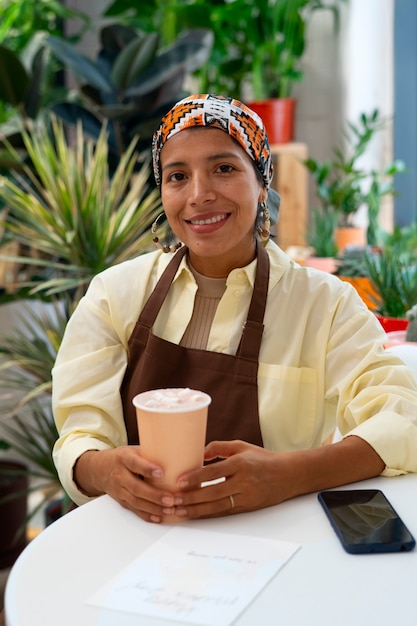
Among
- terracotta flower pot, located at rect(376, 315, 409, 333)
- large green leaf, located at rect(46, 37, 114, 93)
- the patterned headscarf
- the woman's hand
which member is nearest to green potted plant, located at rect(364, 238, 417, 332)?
terracotta flower pot, located at rect(376, 315, 409, 333)

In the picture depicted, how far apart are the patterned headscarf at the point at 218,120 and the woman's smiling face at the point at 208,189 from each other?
14mm

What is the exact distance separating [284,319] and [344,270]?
1602 mm

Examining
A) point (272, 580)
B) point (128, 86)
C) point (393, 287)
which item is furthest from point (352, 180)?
point (272, 580)

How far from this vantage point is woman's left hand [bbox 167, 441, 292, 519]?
1.25 meters

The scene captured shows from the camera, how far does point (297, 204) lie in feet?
18.6

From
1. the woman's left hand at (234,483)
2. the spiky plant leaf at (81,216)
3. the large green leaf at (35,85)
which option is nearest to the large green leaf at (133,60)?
the large green leaf at (35,85)

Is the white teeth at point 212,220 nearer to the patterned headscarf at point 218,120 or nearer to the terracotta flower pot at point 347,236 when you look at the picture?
the patterned headscarf at point 218,120

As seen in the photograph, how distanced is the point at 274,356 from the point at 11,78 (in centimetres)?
273

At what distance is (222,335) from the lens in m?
1.74

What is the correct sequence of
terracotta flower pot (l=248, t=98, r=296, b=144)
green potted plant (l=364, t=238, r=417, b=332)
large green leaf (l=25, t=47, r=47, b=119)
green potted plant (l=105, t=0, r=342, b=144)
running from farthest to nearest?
1. terracotta flower pot (l=248, t=98, r=296, b=144)
2. green potted plant (l=105, t=0, r=342, b=144)
3. large green leaf (l=25, t=47, r=47, b=119)
4. green potted plant (l=364, t=238, r=417, b=332)

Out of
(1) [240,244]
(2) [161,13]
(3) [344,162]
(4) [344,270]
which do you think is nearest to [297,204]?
(3) [344,162]

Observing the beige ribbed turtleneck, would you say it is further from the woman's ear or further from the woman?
the woman's ear

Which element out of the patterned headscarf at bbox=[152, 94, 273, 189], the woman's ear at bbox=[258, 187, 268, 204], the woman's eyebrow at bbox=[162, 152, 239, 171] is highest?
the patterned headscarf at bbox=[152, 94, 273, 189]

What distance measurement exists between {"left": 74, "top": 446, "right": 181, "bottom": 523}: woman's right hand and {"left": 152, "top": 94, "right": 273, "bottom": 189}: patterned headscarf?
0.67m
